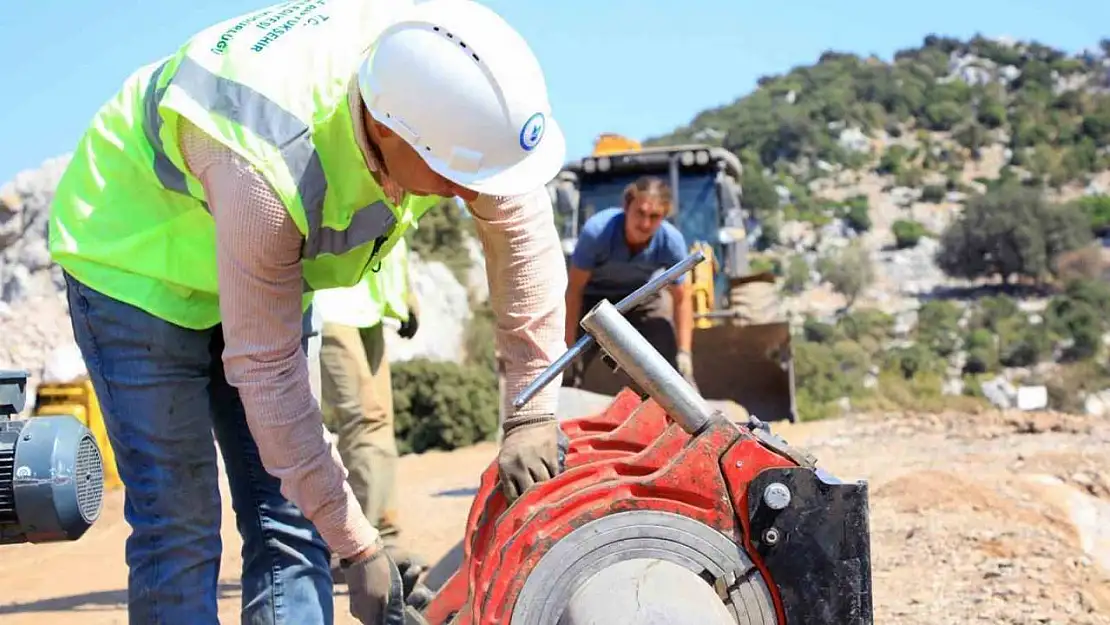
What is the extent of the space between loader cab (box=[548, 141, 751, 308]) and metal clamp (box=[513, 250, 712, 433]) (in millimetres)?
8325

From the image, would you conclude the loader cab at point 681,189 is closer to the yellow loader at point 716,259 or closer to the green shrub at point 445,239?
the yellow loader at point 716,259

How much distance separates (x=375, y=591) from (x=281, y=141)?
0.90 metres

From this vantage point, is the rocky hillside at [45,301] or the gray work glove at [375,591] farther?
the rocky hillside at [45,301]

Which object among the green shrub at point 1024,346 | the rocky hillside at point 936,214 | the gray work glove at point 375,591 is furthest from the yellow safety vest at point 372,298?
the green shrub at point 1024,346

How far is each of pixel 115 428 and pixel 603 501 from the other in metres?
1.04

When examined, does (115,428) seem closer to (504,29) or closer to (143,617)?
(143,617)

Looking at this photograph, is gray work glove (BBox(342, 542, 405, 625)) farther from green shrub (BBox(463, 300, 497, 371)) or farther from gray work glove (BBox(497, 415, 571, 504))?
green shrub (BBox(463, 300, 497, 371))

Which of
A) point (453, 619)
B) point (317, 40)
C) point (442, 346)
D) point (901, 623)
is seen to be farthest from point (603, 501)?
point (442, 346)

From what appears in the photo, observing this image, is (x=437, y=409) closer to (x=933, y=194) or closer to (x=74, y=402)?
(x=74, y=402)

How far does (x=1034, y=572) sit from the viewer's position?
13.1 ft

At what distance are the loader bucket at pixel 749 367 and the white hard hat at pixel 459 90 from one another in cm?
790

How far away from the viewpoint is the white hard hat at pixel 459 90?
206 cm

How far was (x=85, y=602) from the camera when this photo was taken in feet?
16.0

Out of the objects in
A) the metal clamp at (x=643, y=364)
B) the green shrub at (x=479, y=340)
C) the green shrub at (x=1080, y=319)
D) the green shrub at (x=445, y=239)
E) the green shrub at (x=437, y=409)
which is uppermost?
the metal clamp at (x=643, y=364)
